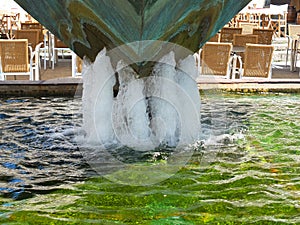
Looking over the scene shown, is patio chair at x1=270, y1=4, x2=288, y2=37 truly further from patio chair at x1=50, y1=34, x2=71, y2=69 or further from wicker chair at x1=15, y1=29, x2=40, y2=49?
wicker chair at x1=15, y1=29, x2=40, y2=49

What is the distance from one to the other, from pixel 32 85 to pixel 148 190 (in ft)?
8.42

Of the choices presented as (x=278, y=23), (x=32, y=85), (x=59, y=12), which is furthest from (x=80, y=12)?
(x=278, y=23)

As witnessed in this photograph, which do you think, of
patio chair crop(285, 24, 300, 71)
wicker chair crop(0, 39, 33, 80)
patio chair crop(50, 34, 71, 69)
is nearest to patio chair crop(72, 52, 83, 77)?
wicker chair crop(0, 39, 33, 80)

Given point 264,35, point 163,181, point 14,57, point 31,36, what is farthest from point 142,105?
point 264,35

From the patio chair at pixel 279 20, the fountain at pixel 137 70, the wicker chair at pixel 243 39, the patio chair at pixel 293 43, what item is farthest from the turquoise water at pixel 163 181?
the patio chair at pixel 279 20

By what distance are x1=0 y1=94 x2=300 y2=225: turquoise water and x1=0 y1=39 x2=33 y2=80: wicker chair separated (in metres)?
1.80

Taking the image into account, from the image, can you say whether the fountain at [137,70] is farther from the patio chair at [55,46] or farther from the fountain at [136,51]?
the patio chair at [55,46]

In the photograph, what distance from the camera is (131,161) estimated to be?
3.42 m

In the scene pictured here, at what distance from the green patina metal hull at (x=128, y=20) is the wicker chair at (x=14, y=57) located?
2.59 metres

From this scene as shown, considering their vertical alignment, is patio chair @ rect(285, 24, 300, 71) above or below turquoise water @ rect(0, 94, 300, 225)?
above

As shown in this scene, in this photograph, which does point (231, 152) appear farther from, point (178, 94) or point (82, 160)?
point (82, 160)

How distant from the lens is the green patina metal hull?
289cm

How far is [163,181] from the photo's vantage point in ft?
9.93

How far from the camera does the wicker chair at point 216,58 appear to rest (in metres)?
6.49
